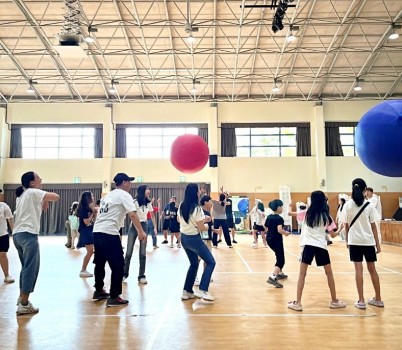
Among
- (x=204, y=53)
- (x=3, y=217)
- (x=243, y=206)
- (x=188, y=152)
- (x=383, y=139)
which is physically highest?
(x=204, y=53)

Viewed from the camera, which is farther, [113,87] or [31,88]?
[31,88]

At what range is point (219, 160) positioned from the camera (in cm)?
1809

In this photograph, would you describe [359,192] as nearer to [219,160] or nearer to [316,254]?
[316,254]

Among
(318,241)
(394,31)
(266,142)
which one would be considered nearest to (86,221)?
(318,241)

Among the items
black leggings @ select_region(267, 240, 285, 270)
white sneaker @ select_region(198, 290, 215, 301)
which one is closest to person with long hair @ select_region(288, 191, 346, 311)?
white sneaker @ select_region(198, 290, 215, 301)

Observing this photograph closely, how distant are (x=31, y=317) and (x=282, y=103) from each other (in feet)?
54.0

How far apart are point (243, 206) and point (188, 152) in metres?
11.9

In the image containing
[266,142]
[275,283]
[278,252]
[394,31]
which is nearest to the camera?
[275,283]

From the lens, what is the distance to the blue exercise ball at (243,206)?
17.4 metres

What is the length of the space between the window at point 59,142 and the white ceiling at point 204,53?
5.09 feet

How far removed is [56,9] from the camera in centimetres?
1268

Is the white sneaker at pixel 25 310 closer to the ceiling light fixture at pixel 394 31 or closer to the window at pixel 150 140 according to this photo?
the ceiling light fixture at pixel 394 31

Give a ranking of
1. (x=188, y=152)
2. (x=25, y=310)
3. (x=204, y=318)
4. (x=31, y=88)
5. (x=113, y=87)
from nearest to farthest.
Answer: (x=204, y=318) → (x=25, y=310) → (x=188, y=152) → (x=113, y=87) → (x=31, y=88)

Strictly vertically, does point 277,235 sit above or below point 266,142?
below
